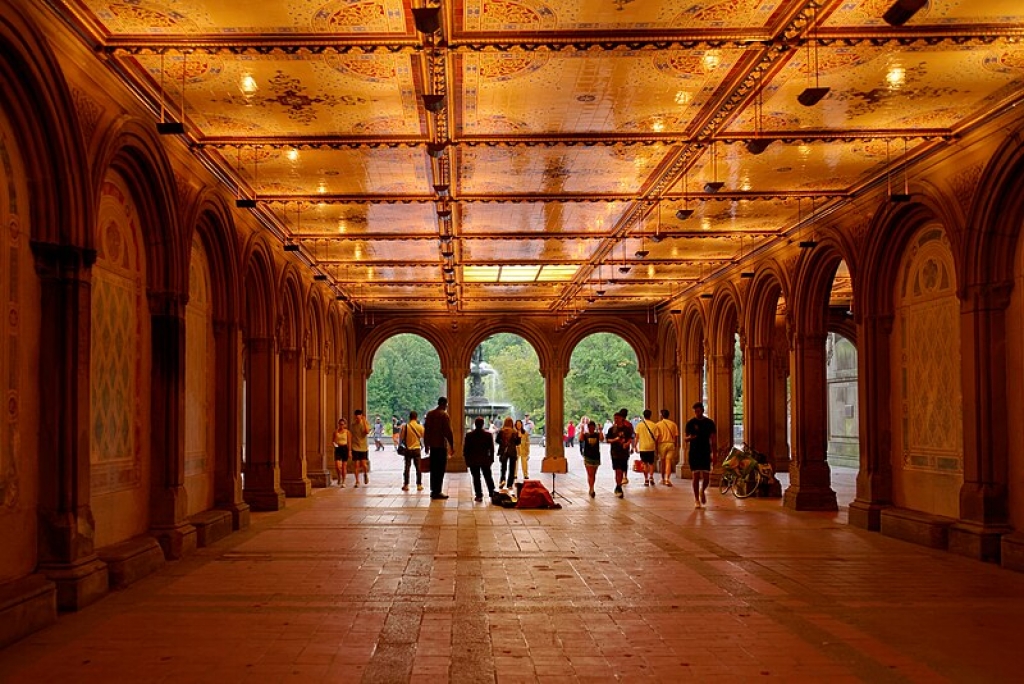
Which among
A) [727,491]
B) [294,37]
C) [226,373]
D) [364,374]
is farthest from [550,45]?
[364,374]

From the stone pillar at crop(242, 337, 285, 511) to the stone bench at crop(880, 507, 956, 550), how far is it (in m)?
8.77

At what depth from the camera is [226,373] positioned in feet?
44.0

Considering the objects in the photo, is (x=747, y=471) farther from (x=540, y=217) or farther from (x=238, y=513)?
(x=238, y=513)

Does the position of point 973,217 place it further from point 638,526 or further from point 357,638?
point 357,638

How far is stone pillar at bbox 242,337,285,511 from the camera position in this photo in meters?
16.1

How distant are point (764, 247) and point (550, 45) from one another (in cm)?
1116

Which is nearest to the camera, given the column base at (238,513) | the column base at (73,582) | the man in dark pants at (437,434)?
the column base at (73,582)

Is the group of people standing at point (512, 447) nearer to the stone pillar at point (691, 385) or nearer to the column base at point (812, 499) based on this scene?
the column base at point (812, 499)

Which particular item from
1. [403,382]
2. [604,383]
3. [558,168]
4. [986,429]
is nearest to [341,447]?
[558,168]

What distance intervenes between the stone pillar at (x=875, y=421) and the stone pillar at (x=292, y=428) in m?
9.47

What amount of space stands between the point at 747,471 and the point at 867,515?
15.8 ft

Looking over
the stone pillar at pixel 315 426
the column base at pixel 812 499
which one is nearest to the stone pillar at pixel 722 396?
the column base at pixel 812 499

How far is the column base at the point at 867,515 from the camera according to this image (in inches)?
529

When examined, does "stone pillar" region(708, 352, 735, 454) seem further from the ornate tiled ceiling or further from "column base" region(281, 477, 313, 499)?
"column base" region(281, 477, 313, 499)
